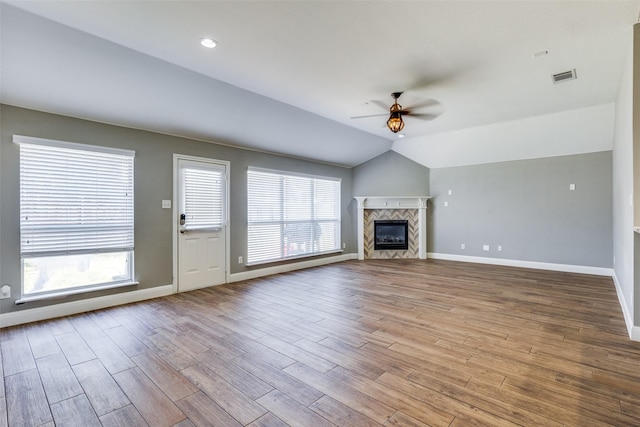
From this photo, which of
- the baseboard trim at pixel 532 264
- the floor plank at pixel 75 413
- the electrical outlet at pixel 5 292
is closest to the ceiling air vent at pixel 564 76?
the baseboard trim at pixel 532 264

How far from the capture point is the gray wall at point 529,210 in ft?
18.7

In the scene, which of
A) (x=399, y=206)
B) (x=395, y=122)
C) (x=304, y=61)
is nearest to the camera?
(x=304, y=61)

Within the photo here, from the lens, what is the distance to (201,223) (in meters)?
5.05

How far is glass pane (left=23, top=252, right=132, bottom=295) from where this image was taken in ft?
11.6

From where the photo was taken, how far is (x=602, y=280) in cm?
526

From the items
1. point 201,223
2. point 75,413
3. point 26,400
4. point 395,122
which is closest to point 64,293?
point 201,223

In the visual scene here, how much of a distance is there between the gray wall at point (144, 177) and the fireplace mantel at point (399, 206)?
209 cm

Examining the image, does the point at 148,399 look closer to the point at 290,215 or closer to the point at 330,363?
the point at 330,363

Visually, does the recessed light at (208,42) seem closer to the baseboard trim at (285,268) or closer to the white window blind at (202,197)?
the white window blind at (202,197)

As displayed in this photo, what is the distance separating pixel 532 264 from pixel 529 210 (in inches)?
44.9

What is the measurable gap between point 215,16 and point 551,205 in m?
6.80

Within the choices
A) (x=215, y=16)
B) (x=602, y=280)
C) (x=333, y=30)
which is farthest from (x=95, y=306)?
(x=602, y=280)

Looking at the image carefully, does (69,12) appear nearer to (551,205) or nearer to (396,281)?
(396,281)

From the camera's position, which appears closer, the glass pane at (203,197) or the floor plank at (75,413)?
the floor plank at (75,413)
